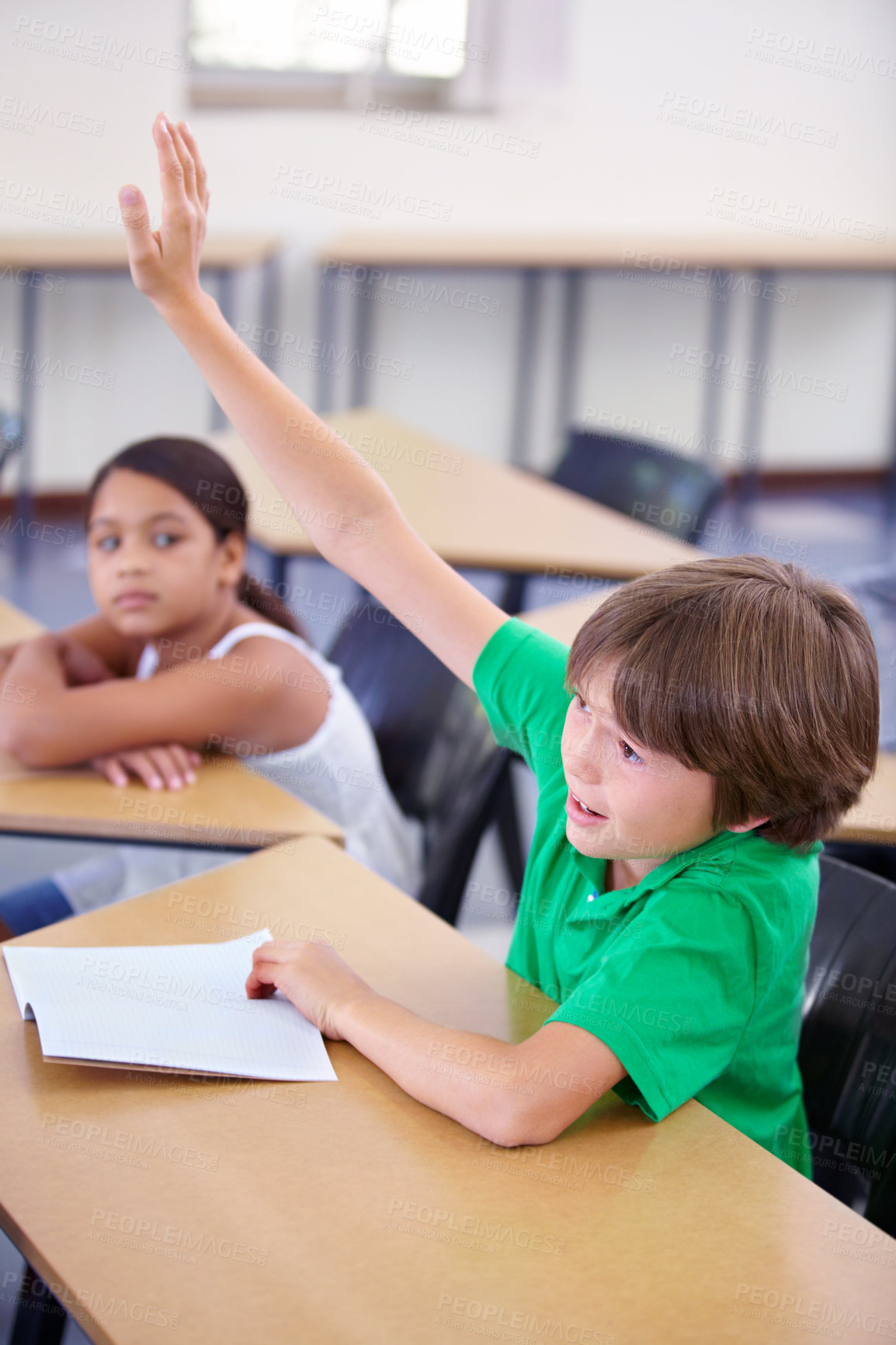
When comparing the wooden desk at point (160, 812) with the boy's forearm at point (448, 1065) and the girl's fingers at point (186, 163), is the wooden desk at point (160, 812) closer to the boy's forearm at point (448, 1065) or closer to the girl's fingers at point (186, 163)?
the boy's forearm at point (448, 1065)

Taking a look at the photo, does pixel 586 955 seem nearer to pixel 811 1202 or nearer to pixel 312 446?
pixel 811 1202

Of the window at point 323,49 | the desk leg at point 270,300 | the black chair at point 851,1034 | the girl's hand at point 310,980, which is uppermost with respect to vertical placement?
the window at point 323,49

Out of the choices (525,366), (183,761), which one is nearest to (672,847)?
(183,761)

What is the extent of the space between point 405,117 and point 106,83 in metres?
1.16

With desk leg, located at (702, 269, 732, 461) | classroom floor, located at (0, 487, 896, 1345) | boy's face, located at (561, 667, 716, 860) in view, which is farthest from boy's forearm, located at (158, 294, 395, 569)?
desk leg, located at (702, 269, 732, 461)

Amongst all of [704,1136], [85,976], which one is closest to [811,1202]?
[704,1136]

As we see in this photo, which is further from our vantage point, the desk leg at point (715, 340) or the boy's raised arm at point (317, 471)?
the desk leg at point (715, 340)

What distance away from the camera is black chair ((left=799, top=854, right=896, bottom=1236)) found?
134 cm

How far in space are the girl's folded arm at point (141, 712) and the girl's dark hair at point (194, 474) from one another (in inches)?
10.3

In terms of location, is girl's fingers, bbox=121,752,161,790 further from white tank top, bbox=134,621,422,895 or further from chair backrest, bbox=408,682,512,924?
chair backrest, bbox=408,682,512,924

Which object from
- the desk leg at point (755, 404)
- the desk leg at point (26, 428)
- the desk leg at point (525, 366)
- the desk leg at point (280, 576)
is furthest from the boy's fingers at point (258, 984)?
the desk leg at point (755, 404)

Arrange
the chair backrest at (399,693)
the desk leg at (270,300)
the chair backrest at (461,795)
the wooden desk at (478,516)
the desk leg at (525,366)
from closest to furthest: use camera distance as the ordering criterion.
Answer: the chair backrest at (461,795), the chair backrest at (399,693), the wooden desk at (478,516), the desk leg at (270,300), the desk leg at (525,366)

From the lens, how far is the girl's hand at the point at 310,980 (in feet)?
3.84

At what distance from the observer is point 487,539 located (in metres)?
2.85
